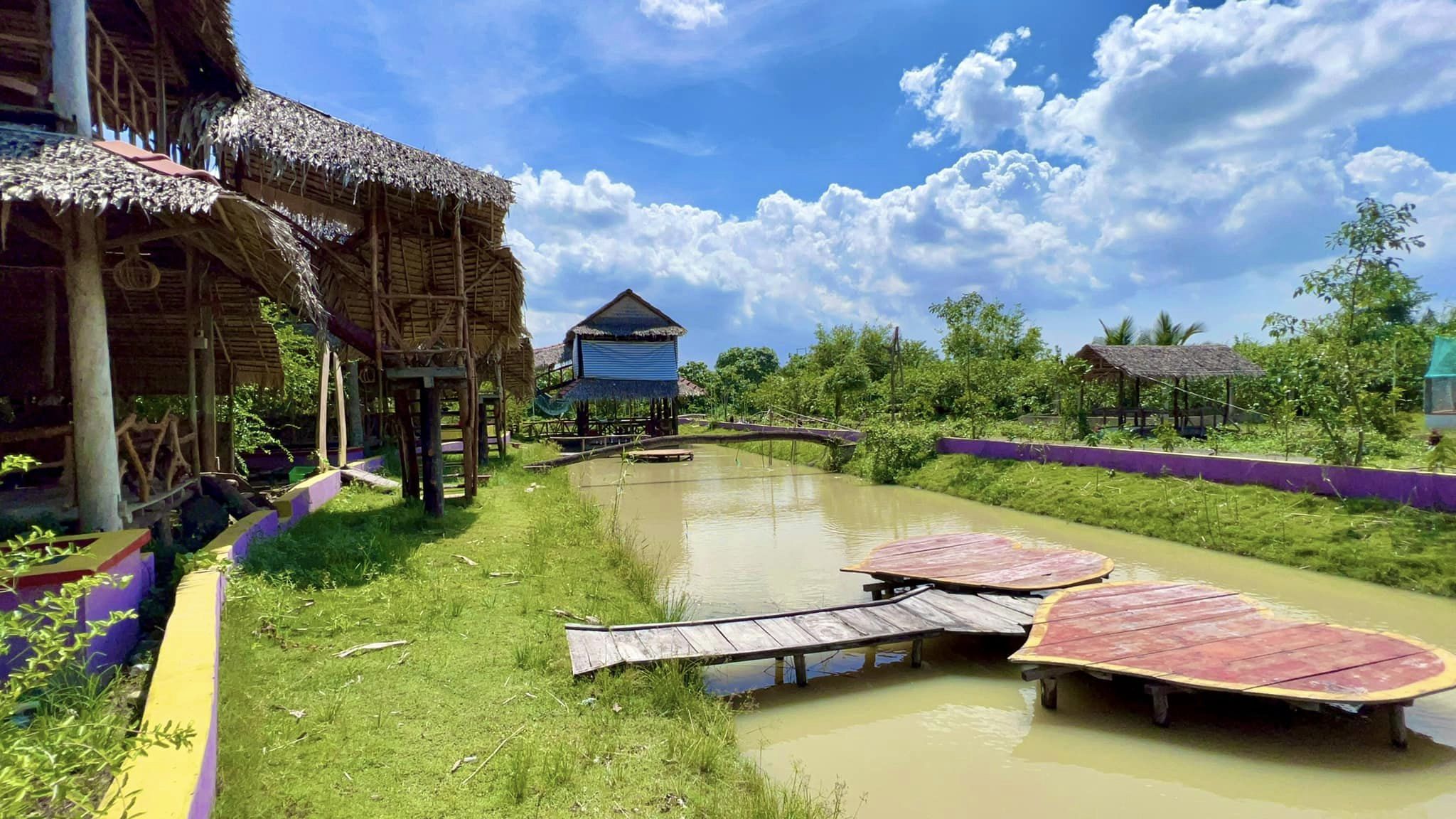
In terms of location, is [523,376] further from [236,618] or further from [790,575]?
[236,618]

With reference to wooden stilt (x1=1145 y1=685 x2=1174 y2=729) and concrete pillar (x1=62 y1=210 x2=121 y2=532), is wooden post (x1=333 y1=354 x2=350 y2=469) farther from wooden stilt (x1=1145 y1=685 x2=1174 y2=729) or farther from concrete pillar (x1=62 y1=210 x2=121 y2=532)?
wooden stilt (x1=1145 y1=685 x2=1174 y2=729)

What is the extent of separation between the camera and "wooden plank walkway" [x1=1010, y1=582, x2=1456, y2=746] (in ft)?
14.7

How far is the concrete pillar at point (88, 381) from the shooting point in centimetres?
474

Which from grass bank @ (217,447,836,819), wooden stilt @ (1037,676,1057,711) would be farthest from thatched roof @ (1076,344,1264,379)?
grass bank @ (217,447,836,819)

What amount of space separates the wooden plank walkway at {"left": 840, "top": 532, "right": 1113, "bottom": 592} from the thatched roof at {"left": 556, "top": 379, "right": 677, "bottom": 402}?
18472mm

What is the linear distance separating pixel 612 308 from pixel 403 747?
23909 mm

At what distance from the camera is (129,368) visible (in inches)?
312

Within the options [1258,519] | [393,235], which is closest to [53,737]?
[393,235]

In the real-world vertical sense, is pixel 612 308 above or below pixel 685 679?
above

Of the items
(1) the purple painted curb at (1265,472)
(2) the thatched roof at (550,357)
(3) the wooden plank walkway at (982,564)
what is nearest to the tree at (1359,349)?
(1) the purple painted curb at (1265,472)

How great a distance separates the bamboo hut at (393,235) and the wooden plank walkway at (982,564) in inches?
223

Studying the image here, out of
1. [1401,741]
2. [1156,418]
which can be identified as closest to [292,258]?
[1401,741]

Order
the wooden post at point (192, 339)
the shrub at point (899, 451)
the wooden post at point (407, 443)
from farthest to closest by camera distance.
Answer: the shrub at point (899, 451) < the wooden post at point (407, 443) < the wooden post at point (192, 339)

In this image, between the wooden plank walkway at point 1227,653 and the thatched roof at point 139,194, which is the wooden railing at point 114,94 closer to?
the thatched roof at point 139,194
